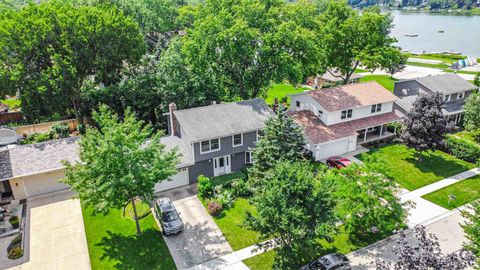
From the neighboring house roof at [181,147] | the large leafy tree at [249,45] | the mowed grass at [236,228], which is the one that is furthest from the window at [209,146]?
the large leafy tree at [249,45]

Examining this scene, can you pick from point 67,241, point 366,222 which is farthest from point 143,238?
point 366,222

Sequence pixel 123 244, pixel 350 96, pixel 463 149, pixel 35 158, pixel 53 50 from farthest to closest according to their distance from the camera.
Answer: pixel 350 96
pixel 53 50
pixel 463 149
pixel 35 158
pixel 123 244

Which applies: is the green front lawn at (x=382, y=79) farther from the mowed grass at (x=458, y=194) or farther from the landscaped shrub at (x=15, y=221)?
the landscaped shrub at (x=15, y=221)

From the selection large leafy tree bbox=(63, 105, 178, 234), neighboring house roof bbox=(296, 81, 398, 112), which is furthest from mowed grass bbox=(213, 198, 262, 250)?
neighboring house roof bbox=(296, 81, 398, 112)

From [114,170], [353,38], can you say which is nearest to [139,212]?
[114,170]

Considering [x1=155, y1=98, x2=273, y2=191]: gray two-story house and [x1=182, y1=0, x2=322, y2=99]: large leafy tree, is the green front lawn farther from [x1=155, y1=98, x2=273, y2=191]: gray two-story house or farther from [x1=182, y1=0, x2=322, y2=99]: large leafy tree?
[x1=155, y1=98, x2=273, y2=191]: gray two-story house

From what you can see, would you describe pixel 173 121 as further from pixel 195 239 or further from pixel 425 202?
pixel 425 202
